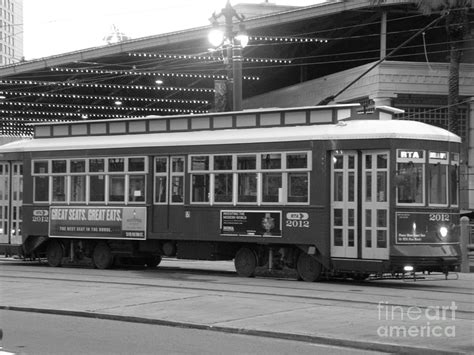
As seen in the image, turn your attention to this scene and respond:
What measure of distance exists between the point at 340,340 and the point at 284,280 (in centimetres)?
747

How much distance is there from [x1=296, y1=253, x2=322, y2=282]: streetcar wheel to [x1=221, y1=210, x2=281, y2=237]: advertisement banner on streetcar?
782 millimetres

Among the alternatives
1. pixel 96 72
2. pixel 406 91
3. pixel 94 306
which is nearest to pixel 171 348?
pixel 94 306

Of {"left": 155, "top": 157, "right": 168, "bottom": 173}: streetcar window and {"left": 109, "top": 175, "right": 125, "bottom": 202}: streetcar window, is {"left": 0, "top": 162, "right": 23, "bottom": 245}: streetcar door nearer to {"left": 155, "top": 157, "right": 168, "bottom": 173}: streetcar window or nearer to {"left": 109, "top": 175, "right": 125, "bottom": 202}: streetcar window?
{"left": 109, "top": 175, "right": 125, "bottom": 202}: streetcar window

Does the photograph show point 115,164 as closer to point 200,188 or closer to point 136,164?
point 136,164

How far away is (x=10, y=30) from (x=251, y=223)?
152379 mm

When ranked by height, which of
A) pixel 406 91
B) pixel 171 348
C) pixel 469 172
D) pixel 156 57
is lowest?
pixel 171 348

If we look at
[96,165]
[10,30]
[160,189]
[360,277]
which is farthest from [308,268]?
[10,30]

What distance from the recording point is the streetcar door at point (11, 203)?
21.0m

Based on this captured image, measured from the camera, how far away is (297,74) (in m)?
44.6

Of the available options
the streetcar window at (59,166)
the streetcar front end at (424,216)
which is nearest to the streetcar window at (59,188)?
the streetcar window at (59,166)

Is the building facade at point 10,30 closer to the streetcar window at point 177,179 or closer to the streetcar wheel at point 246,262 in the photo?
the streetcar window at point 177,179

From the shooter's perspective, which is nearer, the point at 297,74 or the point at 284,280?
the point at 284,280

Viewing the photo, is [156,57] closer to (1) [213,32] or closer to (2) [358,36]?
(2) [358,36]

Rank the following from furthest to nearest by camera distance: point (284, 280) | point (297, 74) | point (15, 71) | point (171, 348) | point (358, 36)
→ 1. point (297, 74)
2. point (15, 71)
3. point (358, 36)
4. point (284, 280)
5. point (171, 348)
